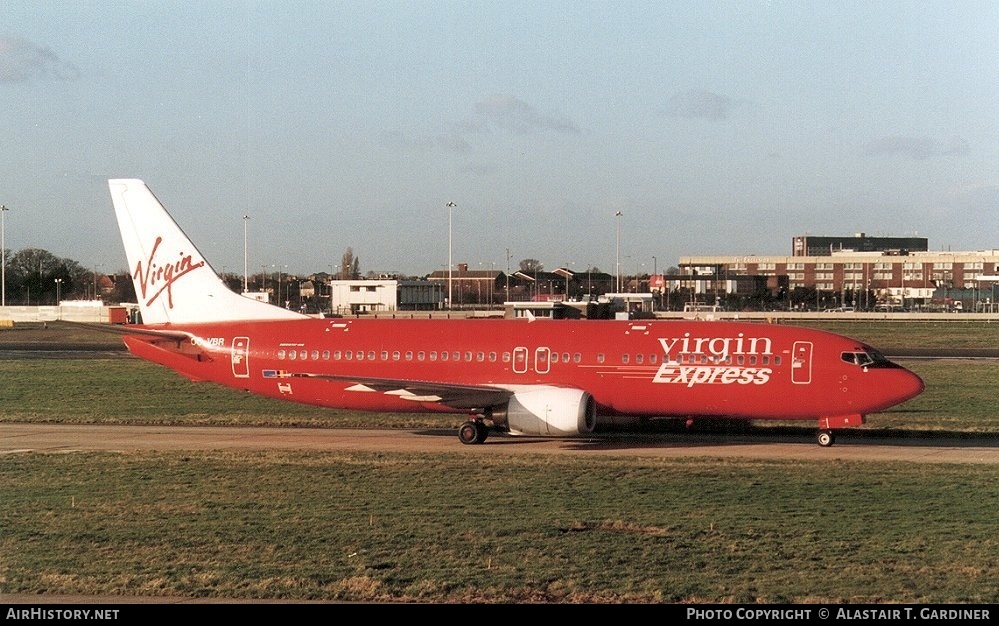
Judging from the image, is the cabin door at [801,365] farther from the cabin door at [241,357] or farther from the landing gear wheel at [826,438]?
the cabin door at [241,357]

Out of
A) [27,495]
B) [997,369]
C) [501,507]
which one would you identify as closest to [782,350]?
[501,507]

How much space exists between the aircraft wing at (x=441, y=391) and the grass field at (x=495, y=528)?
3580mm

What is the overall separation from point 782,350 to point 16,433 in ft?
77.7

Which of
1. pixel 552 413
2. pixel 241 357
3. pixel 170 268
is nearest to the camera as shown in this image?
pixel 552 413

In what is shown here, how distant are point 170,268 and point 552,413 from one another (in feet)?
49.2

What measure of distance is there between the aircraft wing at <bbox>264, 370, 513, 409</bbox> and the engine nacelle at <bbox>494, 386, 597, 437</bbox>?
905 mm

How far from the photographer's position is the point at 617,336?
3303cm

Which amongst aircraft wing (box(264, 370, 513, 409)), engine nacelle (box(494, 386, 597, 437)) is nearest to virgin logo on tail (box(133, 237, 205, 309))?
aircraft wing (box(264, 370, 513, 409))

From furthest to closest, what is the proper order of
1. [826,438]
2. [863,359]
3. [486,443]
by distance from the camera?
[486,443] < [826,438] < [863,359]

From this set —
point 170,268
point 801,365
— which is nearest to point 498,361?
point 801,365

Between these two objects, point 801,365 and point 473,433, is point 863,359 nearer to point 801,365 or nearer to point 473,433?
point 801,365

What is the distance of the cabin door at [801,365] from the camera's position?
31.5 meters

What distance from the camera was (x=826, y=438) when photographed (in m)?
31.7
